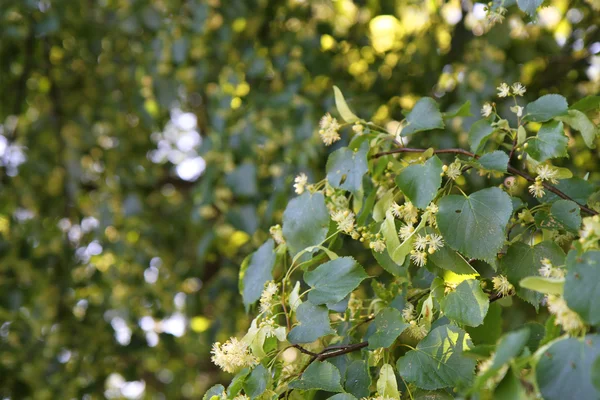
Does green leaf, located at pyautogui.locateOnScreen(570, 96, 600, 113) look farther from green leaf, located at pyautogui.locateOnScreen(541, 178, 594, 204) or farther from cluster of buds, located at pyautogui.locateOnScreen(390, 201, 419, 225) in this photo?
cluster of buds, located at pyautogui.locateOnScreen(390, 201, 419, 225)

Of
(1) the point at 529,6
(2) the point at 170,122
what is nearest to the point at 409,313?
(1) the point at 529,6

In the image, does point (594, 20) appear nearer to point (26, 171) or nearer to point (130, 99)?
point (130, 99)

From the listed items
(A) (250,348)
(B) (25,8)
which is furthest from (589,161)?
(B) (25,8)

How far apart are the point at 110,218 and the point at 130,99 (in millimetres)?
421

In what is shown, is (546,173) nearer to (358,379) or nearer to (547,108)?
(547,108)

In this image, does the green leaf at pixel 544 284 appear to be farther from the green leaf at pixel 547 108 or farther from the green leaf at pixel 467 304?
the green leaf at pixel 547 108

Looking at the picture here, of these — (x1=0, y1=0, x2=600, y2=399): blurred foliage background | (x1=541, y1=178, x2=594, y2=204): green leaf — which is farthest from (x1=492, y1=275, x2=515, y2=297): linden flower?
(x1=0, y1=0, x2=600, y2=399): blurred foliage background

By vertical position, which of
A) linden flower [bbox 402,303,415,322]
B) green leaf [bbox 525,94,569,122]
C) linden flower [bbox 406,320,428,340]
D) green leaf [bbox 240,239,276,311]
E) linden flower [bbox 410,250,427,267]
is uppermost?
green leaf [bbox 525,94,569,122]

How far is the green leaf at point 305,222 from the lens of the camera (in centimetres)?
70

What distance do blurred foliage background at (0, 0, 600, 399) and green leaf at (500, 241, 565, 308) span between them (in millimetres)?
699

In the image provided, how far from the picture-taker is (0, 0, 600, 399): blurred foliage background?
1.51m

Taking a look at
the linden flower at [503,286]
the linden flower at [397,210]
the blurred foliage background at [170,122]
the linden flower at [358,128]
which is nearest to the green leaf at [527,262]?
the linden flower at [503,286]

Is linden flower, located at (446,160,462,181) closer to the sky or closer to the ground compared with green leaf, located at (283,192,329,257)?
closer to the sky

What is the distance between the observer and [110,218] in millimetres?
1800
